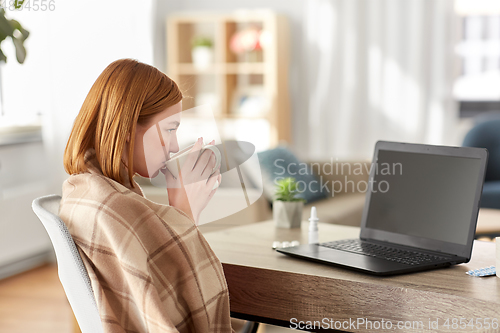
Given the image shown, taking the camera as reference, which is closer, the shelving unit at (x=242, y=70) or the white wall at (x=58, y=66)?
the white wall at (x=58, y=66)

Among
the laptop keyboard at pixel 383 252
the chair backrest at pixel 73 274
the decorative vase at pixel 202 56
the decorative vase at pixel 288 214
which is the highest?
the decorative vase at pixel 202 56

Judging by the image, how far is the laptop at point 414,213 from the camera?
45.9 inches

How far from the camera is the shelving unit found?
13.4 ft

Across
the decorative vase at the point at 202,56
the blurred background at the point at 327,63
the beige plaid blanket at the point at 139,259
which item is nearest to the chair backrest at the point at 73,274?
the beige plaid blanket at the point at 139,259

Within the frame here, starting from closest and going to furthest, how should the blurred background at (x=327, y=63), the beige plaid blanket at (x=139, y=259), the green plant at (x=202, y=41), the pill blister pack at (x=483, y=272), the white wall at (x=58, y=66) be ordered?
the beige plaid blanket at (x=139, y=259)
the pill blister pack at (x=483, y=272)
the white wall at (x=58, y=66)
the blurred background at (x=327, y=63)
the green plant at (x=202, y=41)

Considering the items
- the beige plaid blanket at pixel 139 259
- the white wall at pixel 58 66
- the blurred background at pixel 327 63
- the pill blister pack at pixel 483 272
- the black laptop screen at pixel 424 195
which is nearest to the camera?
the beige plaid blanket at pixel 139 259

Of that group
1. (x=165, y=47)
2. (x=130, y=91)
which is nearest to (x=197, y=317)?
(x=130, y=91)

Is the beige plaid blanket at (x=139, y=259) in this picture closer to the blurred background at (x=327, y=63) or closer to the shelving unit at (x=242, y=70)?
the blurred background at (x=327, y=63)

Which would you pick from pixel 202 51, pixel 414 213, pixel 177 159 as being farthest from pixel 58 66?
pixel 414 213

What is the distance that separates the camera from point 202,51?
424 cm

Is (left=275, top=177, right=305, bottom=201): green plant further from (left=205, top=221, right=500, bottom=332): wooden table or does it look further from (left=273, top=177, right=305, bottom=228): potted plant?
(left=205, top=221, right=500, bottom=332): wooden table

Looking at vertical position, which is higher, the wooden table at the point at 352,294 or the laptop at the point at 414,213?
the laptop at the point at 414,213

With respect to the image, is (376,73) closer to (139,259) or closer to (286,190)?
(286,190)

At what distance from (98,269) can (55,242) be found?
0.09 meters
